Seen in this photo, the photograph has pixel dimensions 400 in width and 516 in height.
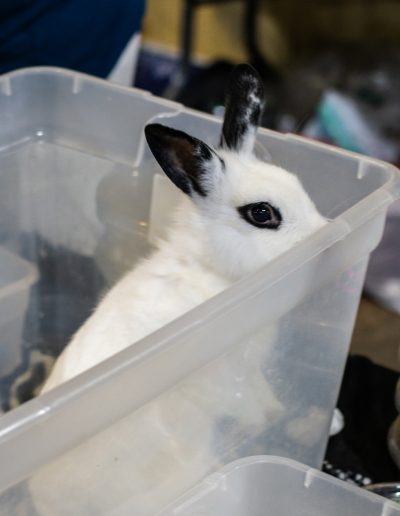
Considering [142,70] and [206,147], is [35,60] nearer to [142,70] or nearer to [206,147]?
[206,147]

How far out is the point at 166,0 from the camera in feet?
7.22

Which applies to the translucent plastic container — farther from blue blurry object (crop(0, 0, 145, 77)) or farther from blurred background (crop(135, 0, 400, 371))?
blurred background (crop(135, 0, 400, 371))

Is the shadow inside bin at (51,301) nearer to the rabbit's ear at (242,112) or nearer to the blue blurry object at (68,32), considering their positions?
the rabbit's ear at (242,112)

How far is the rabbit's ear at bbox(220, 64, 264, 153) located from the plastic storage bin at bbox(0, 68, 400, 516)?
4 centimetres

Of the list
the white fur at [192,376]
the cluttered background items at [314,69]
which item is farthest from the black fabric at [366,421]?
the cluttered background items at [314,69]

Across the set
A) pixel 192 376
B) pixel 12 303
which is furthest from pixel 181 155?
pixel 12 303

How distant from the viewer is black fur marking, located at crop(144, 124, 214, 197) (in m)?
0.71

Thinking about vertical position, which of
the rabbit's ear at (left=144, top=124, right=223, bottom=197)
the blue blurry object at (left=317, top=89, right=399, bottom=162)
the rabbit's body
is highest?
the rabbit's ear at (left=144, top=124, right=223, bottom=197)

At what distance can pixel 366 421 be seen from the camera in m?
0.88

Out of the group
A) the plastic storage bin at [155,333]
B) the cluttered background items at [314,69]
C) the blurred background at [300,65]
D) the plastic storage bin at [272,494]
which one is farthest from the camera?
the cluttered background items at [314,69]

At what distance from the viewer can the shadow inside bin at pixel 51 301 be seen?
3.17ft

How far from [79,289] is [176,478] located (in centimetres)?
40

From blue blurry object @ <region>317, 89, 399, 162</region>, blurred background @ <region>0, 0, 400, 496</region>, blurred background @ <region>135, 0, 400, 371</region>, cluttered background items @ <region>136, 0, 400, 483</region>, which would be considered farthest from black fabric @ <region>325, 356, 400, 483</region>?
blue blurry object @ <region>317, 89, 399, 162</region>

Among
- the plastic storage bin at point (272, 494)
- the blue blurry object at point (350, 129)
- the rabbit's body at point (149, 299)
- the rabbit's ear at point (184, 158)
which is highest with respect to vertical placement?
the rabbit's ear at point (184, 158)
